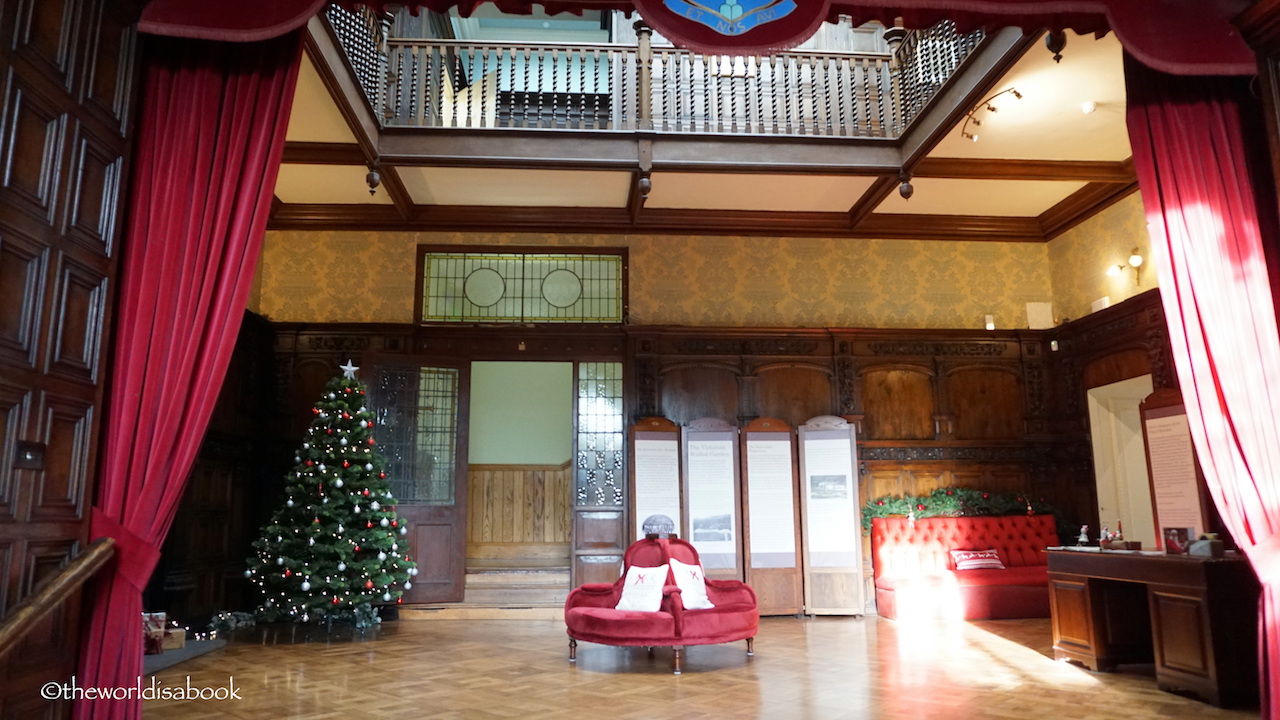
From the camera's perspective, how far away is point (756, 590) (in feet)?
29.2

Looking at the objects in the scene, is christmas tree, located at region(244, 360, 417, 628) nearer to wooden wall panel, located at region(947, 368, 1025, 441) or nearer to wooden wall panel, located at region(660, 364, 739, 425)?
wooden wall panel, located at region(660, 364, 739, 425)

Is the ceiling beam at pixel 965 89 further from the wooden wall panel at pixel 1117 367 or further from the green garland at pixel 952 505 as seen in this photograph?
the green garland at pixel 952 505

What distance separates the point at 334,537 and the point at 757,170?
545cm

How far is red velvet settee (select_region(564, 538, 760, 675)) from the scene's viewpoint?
6047mm

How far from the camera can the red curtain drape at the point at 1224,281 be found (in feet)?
12.1

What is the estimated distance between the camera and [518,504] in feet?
39.4

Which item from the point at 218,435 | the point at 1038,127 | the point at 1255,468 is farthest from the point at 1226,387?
the point at 218,435

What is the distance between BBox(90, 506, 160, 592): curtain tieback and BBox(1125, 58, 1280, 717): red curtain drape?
182 inches

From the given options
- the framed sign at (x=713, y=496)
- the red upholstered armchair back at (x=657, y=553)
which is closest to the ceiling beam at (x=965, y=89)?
the framed sign at (x=713, y=496)

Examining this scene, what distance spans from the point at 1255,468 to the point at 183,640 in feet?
24.3

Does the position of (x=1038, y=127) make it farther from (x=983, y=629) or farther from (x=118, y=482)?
(x=118, y=482)

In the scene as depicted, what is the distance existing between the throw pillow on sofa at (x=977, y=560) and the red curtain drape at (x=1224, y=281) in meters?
5.39

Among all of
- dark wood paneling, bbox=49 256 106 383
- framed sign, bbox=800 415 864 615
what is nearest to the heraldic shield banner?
dark wood paneling, bbox=49 256 106 383

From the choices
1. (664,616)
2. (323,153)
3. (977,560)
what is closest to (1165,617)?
(664,616)
